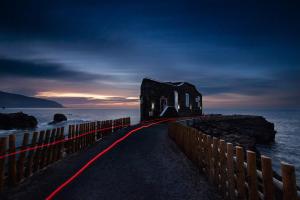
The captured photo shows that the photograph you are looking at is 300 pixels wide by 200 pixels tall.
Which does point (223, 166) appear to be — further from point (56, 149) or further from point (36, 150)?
point (56, 149)

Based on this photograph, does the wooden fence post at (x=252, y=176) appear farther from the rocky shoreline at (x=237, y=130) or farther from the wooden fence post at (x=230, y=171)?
the rocky shoreline at (x=237, y=130)

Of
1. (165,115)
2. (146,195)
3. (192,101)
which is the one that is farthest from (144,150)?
(192,101)

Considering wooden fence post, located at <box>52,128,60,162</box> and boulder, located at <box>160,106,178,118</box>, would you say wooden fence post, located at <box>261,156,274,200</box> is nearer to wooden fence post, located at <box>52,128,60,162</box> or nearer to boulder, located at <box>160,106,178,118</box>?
wooden fence post, located at <box>52,128,60,162</box>

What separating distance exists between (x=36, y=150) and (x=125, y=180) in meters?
3.36

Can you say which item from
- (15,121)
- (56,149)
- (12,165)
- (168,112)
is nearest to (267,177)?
(12,165)

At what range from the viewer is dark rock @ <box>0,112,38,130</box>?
165 feet

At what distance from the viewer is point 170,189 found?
6402 millimetres

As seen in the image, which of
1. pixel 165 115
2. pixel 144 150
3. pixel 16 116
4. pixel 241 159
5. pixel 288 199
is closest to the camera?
pixel 288 199

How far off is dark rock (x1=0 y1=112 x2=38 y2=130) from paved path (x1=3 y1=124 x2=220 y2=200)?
48.7 metres

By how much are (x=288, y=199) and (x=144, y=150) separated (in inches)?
350

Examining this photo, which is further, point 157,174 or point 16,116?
point 16,116

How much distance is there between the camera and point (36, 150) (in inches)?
314

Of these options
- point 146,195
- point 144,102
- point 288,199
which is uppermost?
point 144,102

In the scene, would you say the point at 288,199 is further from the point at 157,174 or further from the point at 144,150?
the point at 144,150
